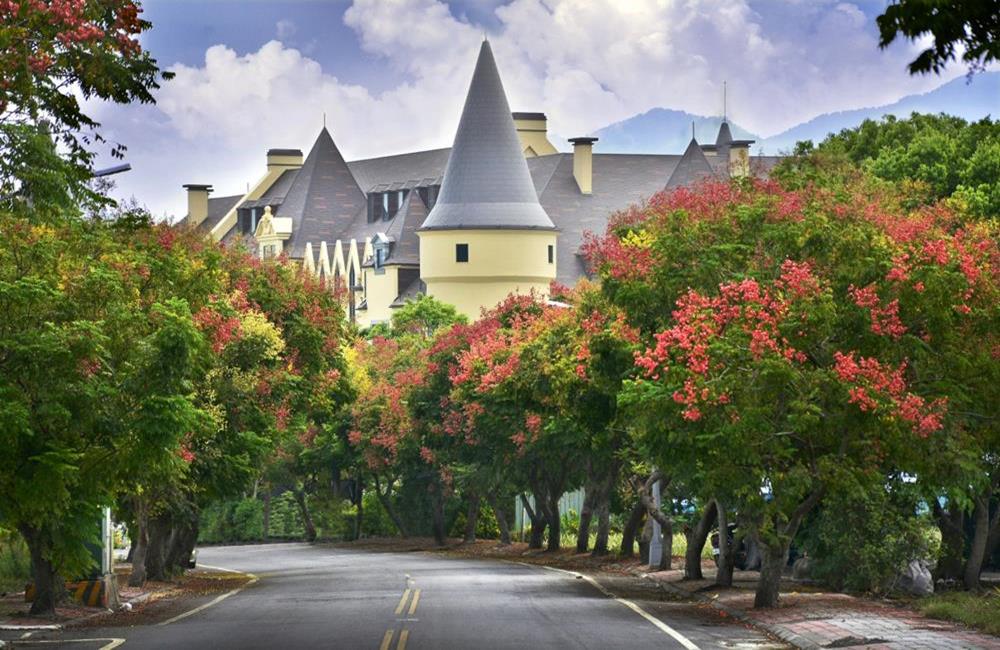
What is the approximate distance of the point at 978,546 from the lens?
3512 centimetres

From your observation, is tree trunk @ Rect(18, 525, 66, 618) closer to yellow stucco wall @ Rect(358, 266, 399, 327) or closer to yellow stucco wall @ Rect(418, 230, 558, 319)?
yellow stucco wall @ Rect(418, 230, 558, 319)

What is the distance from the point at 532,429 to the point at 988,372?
20538 mm

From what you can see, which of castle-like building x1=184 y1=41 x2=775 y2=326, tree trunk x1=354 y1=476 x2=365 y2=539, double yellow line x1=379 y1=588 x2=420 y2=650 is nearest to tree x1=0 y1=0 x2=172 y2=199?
double yellow line x1=379 y1=588 x2=420 y2=650

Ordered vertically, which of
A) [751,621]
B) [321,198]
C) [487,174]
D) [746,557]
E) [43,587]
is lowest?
[751,621]

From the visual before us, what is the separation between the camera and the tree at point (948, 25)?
14.4 m

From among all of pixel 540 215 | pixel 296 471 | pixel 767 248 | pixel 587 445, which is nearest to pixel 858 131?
pixel 587 445

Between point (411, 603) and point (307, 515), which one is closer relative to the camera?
point (411, 603)

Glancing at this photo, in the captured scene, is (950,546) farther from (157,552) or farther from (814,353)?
(157,552)

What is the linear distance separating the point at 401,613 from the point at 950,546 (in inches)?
430

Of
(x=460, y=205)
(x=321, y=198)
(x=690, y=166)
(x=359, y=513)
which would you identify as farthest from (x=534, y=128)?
(x=359, y=513)

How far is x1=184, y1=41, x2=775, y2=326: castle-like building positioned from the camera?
397ft

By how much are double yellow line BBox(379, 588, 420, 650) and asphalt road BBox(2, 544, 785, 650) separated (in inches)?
0.7

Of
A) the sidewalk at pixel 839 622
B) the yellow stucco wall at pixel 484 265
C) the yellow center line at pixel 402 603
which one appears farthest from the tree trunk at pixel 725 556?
the yellow stucco wall at pixel 484 265

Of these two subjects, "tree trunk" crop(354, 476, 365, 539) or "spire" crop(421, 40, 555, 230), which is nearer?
"tree trunk" crop(354, 476, 365, 539)
